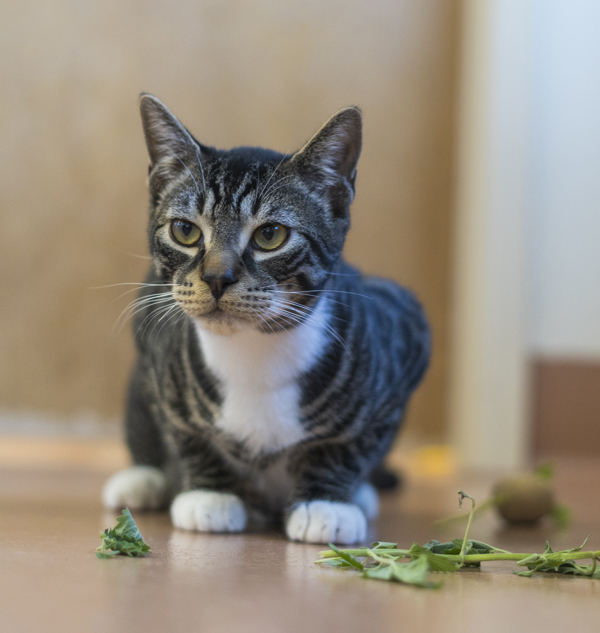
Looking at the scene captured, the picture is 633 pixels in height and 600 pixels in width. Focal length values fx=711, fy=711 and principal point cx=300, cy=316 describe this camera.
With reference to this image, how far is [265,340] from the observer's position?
1091mm

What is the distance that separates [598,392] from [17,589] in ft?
6.61

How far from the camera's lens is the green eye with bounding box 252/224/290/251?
1.04 metres

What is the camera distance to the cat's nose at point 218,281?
0.97 meters

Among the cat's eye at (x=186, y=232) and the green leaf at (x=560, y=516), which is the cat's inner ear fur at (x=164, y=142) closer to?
the cat's eye at (x=186, y=232)

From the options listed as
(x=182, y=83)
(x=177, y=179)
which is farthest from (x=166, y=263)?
(x=182, y=83)

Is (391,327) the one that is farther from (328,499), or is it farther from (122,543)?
(122,543)

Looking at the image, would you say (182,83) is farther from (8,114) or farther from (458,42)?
(458,42)

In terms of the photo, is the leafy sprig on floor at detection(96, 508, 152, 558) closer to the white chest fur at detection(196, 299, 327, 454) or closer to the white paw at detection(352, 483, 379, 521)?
the white chest fur at detection(196, 299, 327, 454)

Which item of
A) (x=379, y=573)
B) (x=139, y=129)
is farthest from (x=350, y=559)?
(x=139, y=129)

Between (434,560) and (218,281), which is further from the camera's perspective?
(218,281)

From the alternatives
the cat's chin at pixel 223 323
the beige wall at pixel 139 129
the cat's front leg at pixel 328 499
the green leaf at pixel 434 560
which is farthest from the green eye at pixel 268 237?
the beige wall at pixel 139 129

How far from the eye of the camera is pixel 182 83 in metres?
2.42

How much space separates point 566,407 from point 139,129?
1688 mm

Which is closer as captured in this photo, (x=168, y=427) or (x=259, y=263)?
(x=259, y=263)
